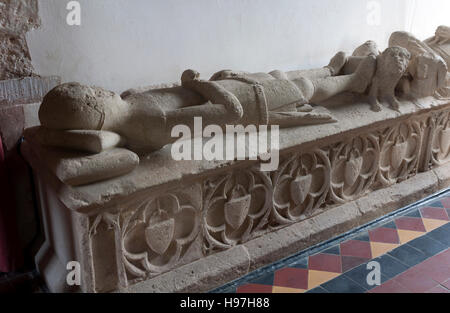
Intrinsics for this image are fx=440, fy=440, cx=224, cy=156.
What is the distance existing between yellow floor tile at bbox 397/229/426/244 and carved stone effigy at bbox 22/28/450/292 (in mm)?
214

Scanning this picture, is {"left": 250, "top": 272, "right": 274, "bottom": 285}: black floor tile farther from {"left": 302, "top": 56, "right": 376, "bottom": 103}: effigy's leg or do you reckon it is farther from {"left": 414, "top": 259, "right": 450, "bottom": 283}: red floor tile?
{"left": 302, "top": 56, "right": 376, "bottom": 103}: effigy's leg

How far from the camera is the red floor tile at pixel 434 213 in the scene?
3051mm

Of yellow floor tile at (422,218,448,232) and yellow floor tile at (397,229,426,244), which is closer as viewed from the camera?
yellow floor tile at (397,229,426,244)

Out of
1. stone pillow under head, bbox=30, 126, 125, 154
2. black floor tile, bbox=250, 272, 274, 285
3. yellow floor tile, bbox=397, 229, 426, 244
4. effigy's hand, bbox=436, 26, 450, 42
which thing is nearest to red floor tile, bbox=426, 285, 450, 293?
yellow floor tile, bbox=397, 229, 426, 244

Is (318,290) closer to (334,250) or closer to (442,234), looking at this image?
(334,250)

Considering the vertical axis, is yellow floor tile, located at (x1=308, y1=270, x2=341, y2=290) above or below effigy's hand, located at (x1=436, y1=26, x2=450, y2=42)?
below

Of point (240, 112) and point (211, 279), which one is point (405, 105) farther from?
point (211, 279)

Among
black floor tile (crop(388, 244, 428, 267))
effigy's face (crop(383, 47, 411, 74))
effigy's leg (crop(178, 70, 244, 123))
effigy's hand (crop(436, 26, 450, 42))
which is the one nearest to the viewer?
effigy's leg (crop(178, 70, 244, 123))

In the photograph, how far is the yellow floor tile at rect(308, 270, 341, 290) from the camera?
2369 millimetres

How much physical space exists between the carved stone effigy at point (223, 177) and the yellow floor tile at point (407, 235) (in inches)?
8.4

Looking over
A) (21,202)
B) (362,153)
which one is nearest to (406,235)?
(362,153)

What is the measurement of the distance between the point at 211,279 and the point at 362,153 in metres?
1.36

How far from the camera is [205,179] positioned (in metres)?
2.22

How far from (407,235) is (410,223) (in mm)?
180
